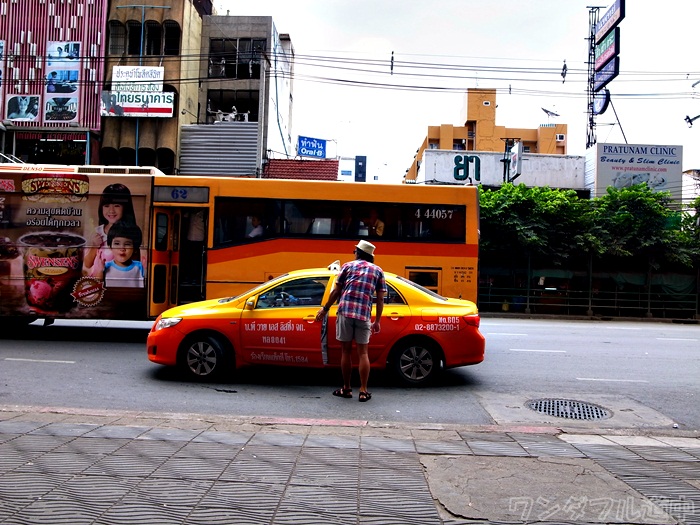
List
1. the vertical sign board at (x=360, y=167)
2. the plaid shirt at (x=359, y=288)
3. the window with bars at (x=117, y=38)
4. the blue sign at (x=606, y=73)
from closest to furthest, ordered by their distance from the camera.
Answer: the plaid shirt at (x=359, y=288)
the window with bars at (x=117, y=38)
the blue sign at (x=606, y=73)
the vertical sign board at (x=360, y=167)

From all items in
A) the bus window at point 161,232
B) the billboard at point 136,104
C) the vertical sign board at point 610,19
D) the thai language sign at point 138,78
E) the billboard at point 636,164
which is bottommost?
the bus window at point 161,232

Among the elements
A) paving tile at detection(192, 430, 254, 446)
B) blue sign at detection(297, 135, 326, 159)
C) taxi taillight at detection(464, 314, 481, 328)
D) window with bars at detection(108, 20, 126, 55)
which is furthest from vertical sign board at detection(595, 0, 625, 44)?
paving tile at detection(192, 430, 254, 446)

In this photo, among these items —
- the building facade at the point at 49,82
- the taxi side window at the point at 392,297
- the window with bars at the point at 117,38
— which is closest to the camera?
the taxi side window at the point at 392,297

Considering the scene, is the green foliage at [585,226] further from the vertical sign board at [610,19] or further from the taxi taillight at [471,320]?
the taxi taillight at [471,320]

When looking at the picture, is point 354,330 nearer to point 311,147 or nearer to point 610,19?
point 311,147

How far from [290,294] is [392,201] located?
359 centimetres

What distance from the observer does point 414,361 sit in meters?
8.00

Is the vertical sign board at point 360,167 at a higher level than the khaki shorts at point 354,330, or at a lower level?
higher

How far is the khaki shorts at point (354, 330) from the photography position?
23.0 feet

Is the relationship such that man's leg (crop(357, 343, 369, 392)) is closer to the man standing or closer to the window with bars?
the man standing

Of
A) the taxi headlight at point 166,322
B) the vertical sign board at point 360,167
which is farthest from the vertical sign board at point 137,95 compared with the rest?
the taxi headlight at point 166,322

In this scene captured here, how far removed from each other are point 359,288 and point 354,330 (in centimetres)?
49

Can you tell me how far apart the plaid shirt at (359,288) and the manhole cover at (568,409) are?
229 cm

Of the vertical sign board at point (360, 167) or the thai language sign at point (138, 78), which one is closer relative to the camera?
the thai language sign at point (138, 78)
